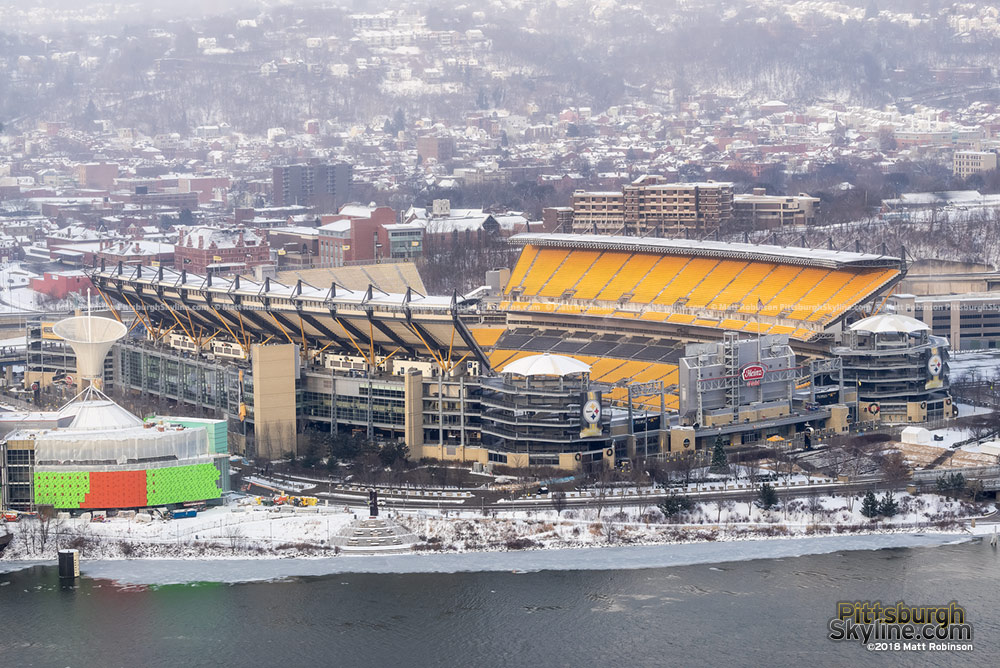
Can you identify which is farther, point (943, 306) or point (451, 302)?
point (943, 306)

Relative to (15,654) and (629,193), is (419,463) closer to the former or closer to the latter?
(15,654)

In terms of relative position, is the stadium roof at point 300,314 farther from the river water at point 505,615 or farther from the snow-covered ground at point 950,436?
the river water at point 505,615

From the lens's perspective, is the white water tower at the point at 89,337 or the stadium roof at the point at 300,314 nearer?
the stadium roof at the point at 300,314

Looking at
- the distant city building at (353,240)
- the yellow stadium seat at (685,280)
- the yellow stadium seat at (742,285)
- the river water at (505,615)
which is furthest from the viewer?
the distant city building at (353,240)

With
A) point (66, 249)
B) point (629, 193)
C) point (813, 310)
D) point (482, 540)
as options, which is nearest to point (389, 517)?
point (482, 540)

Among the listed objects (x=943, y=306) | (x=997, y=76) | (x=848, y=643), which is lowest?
(x=848, y=643)

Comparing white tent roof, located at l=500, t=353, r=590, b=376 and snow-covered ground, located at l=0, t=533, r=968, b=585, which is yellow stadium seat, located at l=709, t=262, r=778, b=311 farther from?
snow-covered ground, located at l=0, t=533, r=968, b=585

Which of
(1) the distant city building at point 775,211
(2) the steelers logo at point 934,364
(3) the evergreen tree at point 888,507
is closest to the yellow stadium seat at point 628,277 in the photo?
(2) the steelers logo at point 934,364
